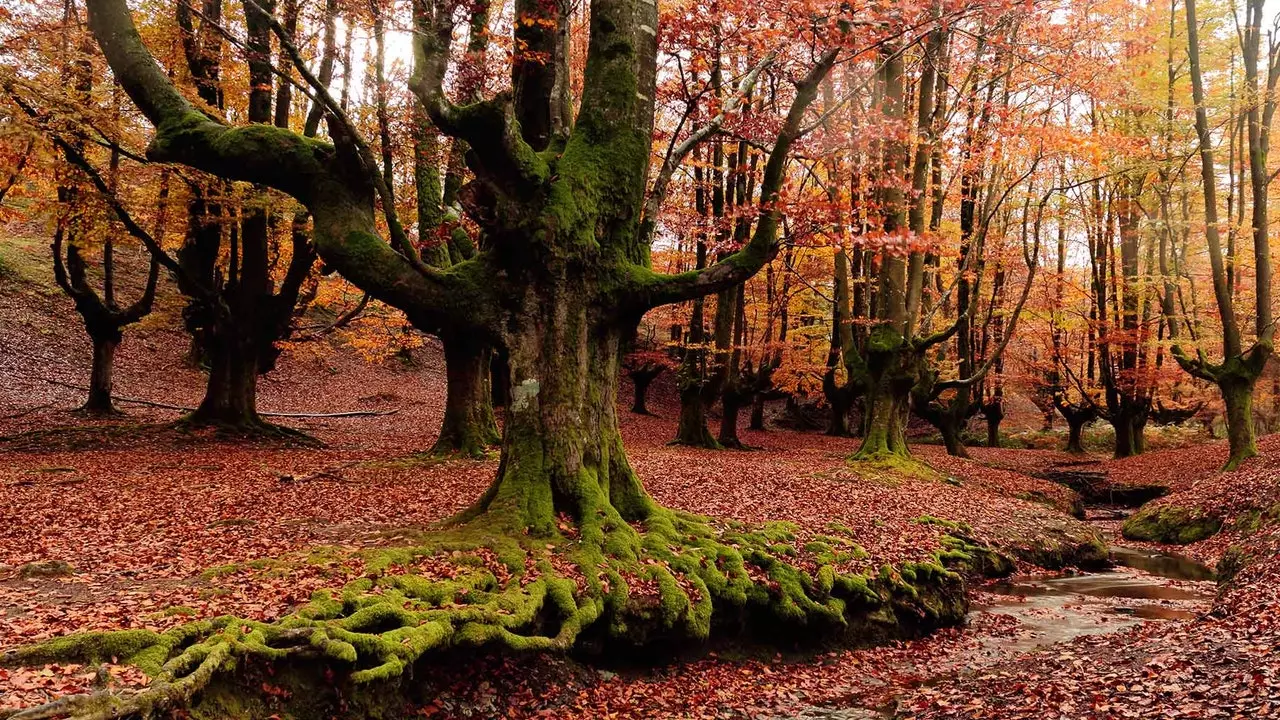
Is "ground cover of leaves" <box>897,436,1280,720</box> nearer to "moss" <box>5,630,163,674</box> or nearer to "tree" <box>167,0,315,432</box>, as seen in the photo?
"moss" <box>5,630,163,674</box>

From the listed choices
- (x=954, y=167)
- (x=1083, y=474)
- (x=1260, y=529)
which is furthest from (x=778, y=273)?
(x=1260, y=529)

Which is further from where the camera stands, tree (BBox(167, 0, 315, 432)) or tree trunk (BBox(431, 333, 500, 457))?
tree (BBox(167, 0, 315, 432))

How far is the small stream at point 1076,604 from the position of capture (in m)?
7.64

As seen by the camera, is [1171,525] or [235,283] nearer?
[1171,525]

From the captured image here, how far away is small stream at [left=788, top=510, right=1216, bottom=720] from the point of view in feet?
25.1

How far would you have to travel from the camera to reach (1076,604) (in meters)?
9.84

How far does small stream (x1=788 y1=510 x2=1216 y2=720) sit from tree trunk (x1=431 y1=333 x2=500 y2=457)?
9.71 metres

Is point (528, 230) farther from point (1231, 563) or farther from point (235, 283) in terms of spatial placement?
point (235, 283)

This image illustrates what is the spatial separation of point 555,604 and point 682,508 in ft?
15.5

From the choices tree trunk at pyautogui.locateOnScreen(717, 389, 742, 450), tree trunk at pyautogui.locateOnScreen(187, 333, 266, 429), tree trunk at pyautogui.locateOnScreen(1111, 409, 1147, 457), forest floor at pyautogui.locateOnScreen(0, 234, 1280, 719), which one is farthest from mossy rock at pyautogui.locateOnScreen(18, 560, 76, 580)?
tree trunk at pyautogui.locateOnScreen(1111, 409, 1147, 457)

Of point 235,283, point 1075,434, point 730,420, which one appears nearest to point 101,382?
point 235,283

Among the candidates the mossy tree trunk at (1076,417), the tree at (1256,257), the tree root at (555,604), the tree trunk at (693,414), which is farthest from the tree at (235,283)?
the mossy tree trunk at (1076,417)

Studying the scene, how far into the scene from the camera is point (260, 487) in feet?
36.0

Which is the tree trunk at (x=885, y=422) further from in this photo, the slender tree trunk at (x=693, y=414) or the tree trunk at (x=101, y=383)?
the tree trunk at (x=101, y=383)
